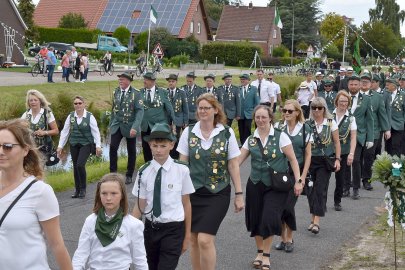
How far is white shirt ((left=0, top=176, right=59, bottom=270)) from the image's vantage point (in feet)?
13.4

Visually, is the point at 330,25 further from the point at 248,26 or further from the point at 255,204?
the point at 255,204

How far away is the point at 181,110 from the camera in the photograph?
1642 centimetres

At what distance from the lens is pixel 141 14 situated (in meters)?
74.6

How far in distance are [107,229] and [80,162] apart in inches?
256

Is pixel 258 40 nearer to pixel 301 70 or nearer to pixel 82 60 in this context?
pixel 301 70

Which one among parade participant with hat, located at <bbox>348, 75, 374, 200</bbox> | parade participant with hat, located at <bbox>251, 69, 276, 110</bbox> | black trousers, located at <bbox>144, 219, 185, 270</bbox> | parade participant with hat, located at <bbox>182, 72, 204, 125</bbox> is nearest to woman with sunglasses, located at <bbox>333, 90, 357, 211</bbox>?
parade participant with hat, located at <bbox>348, 75, 374, 200</bbox>

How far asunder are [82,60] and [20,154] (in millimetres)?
30775

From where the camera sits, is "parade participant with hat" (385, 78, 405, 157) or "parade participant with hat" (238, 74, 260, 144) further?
"parade participant with hat" (238, 74, 260, 144)

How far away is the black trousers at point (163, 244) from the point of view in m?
6.41

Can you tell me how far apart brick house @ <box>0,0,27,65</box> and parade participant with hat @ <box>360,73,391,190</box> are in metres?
34.0

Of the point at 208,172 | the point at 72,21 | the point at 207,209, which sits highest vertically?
the point at 72,21

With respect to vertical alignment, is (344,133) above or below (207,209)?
above

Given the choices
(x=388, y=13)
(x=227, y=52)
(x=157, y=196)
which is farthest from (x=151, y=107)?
(x=388, y=13)

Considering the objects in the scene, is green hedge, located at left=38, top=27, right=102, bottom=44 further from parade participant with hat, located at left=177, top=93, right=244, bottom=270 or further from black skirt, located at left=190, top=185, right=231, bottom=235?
black skirt, located at left=190, top=185, right=231, bottom=235
